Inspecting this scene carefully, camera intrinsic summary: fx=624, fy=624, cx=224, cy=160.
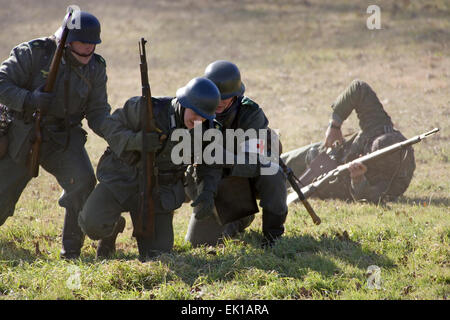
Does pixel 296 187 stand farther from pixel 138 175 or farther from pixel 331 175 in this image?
pixel 138 175

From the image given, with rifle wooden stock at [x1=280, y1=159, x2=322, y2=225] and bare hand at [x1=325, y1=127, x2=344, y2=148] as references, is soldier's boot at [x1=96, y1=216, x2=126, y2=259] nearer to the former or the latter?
rifle wooden stock at [x1=280, y1=159, x2=322, y2=225]

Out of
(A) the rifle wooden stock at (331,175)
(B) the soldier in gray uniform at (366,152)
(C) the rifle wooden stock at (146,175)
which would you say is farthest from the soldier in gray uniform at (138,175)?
(B) the soldier in gray uniform at (366,152)

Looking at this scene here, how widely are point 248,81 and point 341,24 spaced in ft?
19.7

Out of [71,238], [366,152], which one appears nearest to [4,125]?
[71,238]

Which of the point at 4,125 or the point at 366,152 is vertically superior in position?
the point at 4,125

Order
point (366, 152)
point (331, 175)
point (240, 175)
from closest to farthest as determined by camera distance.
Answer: point (240, 175) → point (331, 175) → point (366, 152)

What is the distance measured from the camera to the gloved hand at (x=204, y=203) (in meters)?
5.93

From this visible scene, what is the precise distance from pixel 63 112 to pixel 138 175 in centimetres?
109

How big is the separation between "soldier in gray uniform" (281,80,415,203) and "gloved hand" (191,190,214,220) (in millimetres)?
3014

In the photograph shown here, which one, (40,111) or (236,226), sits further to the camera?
(236,226)

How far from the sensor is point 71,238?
636cm

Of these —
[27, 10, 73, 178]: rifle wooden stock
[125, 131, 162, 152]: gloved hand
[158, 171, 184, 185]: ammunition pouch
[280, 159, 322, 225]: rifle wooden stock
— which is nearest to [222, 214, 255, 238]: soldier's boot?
[280, 159, 322, 225]: rifle wooden stock

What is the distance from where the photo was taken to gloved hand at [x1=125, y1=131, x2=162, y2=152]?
18.4 ft

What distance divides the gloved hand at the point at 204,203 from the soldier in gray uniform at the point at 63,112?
4.00ft
